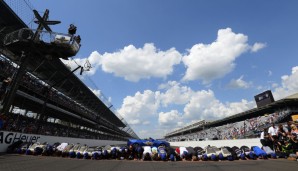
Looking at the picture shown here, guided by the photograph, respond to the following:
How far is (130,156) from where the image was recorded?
500 inches

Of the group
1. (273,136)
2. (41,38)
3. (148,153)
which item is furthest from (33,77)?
(273,136)

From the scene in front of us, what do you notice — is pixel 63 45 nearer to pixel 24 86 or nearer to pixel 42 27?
pixel 42 27

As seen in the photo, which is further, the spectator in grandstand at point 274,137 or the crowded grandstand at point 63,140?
the spectator in grandstand at point 274,137

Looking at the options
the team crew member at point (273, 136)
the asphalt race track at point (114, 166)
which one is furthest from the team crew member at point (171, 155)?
the team crew member at point (273, 136)

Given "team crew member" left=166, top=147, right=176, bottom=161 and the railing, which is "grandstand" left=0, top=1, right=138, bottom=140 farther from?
"team crew member" left=166, top=147, right=176, bottom=161

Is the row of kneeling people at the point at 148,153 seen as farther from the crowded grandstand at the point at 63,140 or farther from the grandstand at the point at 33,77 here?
the grandstand at the point at 33,77

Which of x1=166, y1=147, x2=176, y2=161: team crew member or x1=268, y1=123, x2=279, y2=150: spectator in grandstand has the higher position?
x1=268, y1=123, x2=279, y2=150: spectator in grandstand

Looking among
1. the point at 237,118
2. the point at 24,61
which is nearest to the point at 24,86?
the point at 24,61

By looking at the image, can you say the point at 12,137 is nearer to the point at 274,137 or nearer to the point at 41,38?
the point at 41,38

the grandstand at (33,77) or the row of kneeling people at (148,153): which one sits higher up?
the grandstand at (33,77)

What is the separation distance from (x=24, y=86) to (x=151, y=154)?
14902 mm

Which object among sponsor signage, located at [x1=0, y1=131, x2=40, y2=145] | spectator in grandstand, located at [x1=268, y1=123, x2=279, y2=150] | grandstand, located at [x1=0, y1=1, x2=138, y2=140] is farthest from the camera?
grandstand, located at [x1=0, y1=1, x2=138, y2=140]

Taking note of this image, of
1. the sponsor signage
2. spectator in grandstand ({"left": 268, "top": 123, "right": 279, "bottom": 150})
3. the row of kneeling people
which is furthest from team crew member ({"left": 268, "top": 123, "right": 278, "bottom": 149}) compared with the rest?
the sponsor signage

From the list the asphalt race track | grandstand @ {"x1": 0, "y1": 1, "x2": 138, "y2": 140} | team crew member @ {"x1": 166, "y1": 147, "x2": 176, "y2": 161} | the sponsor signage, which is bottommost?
the asphalt race track
